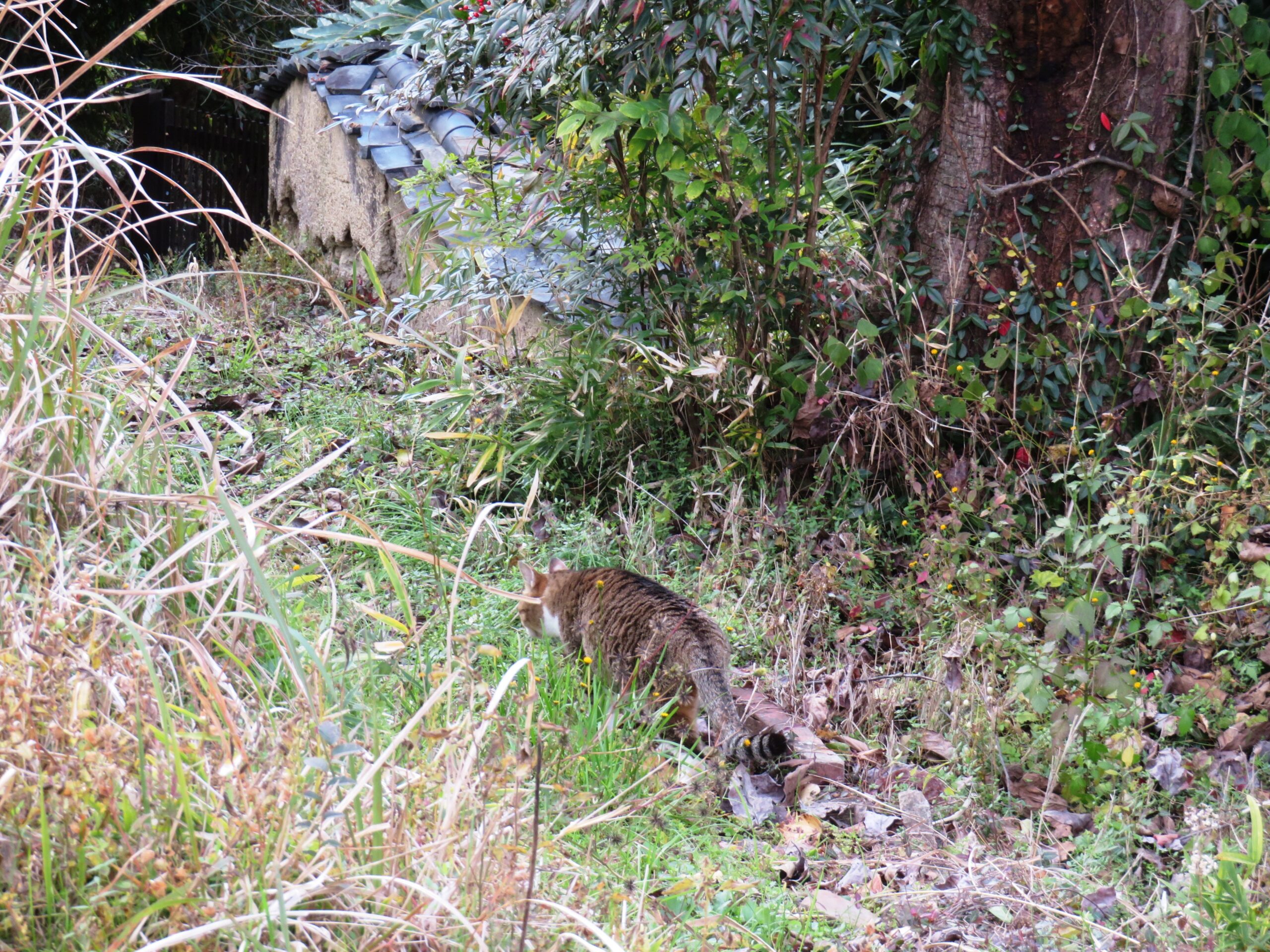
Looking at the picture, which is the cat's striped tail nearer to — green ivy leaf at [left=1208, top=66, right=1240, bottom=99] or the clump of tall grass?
the clump of tall grass

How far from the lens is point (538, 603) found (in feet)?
12.5

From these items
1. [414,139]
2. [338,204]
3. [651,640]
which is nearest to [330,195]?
[338,204]

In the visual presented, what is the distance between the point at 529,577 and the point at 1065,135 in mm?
2661

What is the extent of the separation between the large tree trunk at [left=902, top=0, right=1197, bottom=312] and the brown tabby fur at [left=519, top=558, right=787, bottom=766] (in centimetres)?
190

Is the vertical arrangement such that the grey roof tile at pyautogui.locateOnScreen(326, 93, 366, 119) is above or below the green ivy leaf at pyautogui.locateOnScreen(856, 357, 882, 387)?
above

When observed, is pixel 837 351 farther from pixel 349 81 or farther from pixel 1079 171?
pixel 349 81

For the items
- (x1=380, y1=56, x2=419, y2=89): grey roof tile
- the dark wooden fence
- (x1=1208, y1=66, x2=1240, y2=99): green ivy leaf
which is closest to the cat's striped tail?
(x1=1208, y1=66, x2=1240, y2=99): green ivy leaf

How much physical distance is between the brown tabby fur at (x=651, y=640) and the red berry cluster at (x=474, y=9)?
2428 mm

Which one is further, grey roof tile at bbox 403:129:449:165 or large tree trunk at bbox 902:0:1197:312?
grey roof tile at bbox 403:129:449:165

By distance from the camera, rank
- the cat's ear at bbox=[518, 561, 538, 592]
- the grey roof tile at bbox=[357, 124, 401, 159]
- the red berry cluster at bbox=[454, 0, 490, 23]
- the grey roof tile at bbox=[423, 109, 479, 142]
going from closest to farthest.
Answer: the cat's ear at bbox=[518, 561, 538, 592] → the red berry cluster at bbox=[454, 0, 490, 23] → the grey roof tile at bbox=[423, 109, 479, 142] → the grey roof tile at bbox=[357, 124, 401, 159]

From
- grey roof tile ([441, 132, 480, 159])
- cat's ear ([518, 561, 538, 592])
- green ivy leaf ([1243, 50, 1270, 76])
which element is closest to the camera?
cat's ear ([518, 561, 538, 592])

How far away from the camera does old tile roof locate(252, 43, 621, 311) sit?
206 inches

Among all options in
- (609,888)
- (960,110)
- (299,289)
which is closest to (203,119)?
(299,289)

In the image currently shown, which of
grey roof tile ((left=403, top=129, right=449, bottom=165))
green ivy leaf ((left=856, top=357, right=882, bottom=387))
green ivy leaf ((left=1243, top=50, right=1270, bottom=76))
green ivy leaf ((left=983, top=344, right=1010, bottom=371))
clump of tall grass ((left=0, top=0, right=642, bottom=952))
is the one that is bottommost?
clump of tall grass ((left=0, top=0, right=642, bottom=952))
